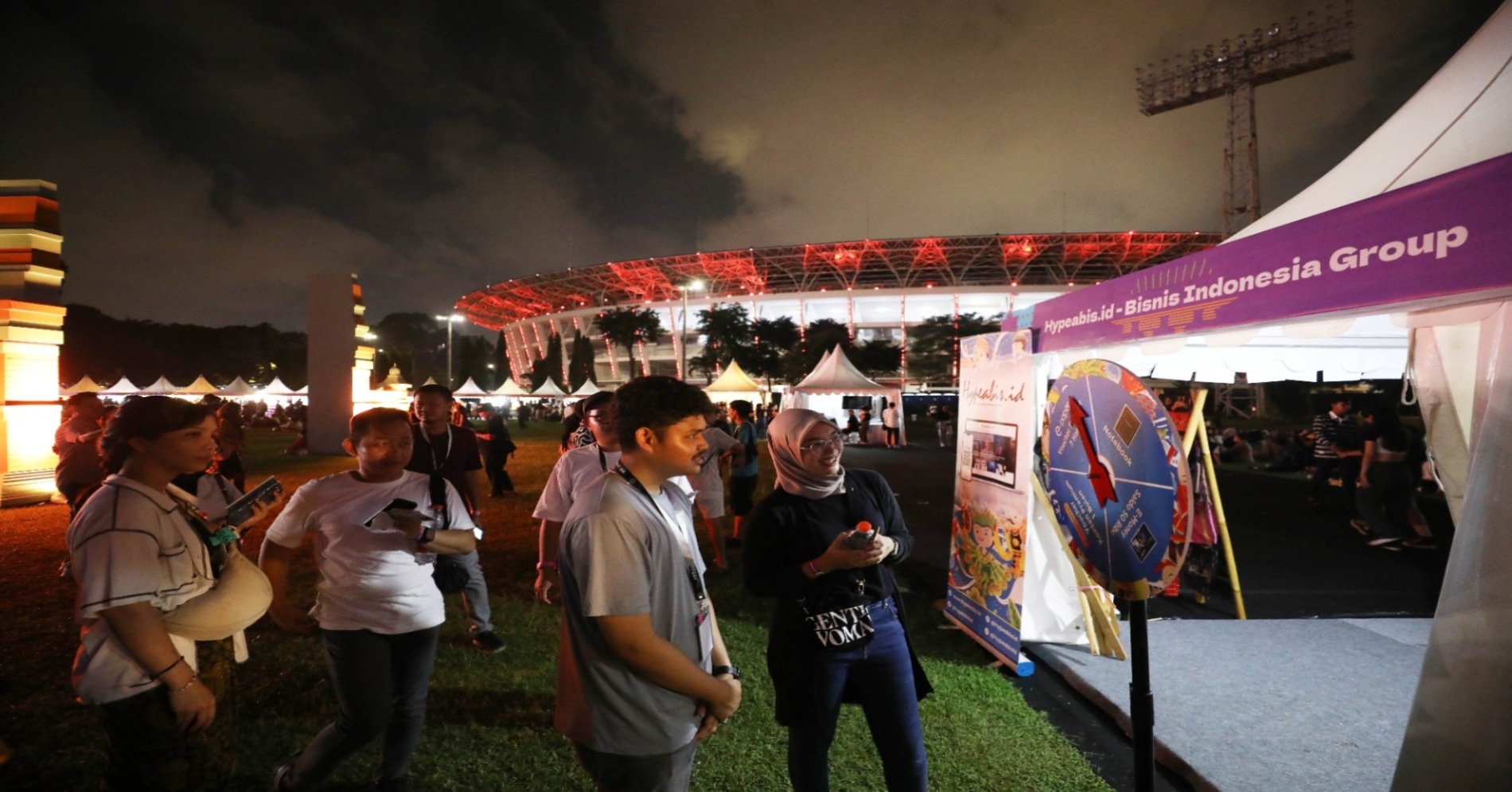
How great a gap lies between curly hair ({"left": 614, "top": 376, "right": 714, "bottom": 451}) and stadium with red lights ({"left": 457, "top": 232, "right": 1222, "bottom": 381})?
53863mm

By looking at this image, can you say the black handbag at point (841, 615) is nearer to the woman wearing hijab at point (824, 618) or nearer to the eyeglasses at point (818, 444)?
the woman wearing hijab at point (824, 618)

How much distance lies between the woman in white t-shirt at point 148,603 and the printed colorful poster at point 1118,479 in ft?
8.90

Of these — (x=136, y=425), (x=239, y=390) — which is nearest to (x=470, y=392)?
(x=239, y=390)

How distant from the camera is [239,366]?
228ft

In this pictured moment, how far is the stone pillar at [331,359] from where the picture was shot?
18.4 m

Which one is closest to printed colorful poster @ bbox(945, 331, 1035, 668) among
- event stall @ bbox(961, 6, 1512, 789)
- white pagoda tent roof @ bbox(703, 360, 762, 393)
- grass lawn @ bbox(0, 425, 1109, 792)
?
event stall @ bbox(961, 6, 1512, 789)

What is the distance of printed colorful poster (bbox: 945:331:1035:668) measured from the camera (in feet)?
13.6

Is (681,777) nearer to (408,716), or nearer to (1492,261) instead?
(408,716)

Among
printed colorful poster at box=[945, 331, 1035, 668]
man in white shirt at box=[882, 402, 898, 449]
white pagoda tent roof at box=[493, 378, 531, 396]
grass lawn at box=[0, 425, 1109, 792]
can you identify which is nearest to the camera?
grass lawn at box=[0, 425, 1109, 792]

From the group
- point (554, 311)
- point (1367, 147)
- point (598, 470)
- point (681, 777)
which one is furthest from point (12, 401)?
point (554, 311)

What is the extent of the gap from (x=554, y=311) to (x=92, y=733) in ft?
254

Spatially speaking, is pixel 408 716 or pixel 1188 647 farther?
pixel 1188 647

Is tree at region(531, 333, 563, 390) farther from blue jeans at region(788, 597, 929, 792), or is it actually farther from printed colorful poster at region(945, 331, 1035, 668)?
blue jeans at region(788, 597, 929, 792)

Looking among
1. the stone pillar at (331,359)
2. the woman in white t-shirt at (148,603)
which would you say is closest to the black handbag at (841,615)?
the woman in white t-shirt at (148,603)
